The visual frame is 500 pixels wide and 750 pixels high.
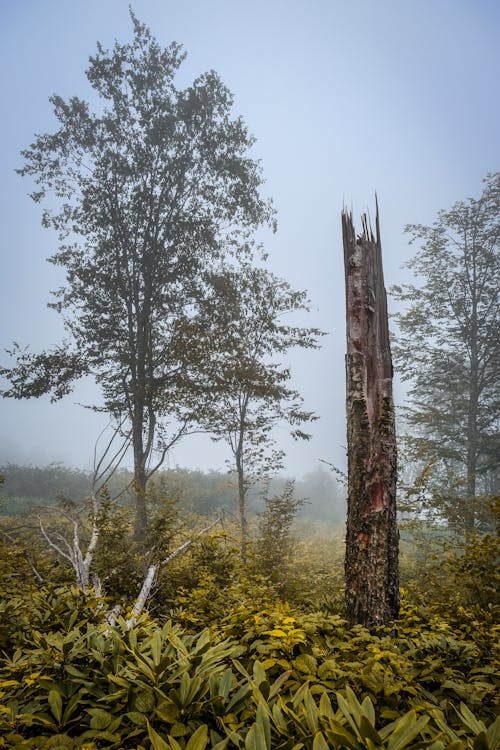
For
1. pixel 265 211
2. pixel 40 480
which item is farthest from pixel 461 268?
pixel 40 480

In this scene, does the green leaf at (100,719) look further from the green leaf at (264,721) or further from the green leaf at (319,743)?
the green leaf at (319,743)

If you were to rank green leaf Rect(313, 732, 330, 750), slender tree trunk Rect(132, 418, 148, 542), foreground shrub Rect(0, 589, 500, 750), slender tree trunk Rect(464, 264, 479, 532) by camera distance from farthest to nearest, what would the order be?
slender tree trunk Rect(464, 264, 479, 532) → slender tree trunk Rect(132, 418, 148, 542) → foreground shrub Rect(0, 589, 500, 750) → green leaf Rect(313, 732, 330, 750)

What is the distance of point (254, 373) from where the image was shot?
905 centimetres

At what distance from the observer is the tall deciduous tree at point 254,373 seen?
9211mm

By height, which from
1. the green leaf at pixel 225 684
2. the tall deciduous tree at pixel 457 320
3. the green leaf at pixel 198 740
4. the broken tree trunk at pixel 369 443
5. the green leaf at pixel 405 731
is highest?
the tall deciduous tree at pixel 457 320

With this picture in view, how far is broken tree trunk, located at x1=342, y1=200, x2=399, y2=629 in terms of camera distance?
2.98m

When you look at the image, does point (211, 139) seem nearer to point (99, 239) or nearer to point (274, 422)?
point (99, 239)

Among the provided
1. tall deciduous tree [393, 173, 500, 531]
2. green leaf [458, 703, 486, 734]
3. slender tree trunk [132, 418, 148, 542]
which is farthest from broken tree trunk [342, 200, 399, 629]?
tall deciduous tree [393, 173, 500, 531]

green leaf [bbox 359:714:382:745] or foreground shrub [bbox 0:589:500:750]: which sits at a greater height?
green leaf [bbox 359:714:382:745]

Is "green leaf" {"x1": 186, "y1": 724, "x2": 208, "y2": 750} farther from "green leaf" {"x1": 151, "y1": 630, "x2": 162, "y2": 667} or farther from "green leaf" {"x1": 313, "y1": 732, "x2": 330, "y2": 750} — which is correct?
"green leaf" {"x1": 151, "y1": 630, "x2": 162, "y2": 667}

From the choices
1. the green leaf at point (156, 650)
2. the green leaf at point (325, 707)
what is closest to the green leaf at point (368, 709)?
the green leaf at point (325, 707)

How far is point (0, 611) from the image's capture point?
2410 millimetres

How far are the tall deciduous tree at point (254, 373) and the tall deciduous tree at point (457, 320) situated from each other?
5.73 metres

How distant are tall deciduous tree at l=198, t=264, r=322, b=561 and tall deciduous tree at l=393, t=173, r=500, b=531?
5.73m
